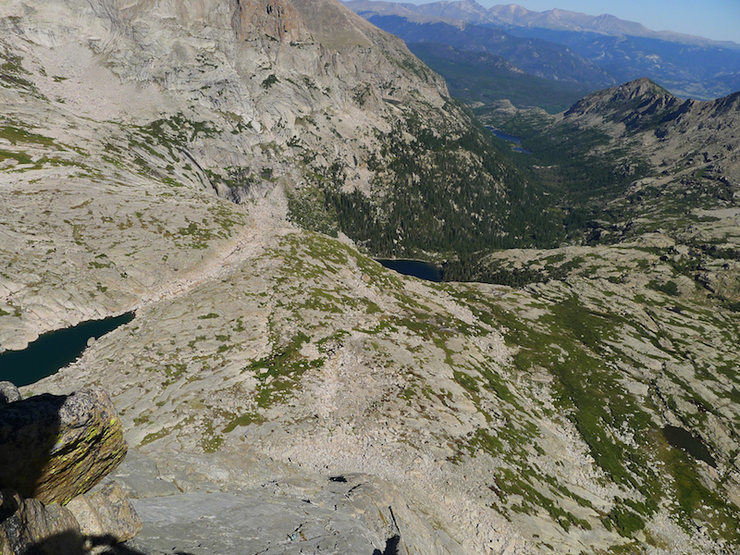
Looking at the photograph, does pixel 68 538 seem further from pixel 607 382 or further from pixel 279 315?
pixel 607 382

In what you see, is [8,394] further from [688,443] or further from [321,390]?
[688,443]

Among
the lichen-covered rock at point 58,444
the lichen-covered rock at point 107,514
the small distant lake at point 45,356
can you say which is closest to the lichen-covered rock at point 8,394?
the lichen-covered rock at point 58,444

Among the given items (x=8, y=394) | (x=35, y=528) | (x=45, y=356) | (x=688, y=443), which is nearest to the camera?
(x=35, y=528)

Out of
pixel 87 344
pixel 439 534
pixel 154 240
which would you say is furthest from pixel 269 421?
pixel 154 240

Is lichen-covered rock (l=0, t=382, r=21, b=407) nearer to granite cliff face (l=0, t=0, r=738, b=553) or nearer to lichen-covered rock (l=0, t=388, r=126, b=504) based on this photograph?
lichen-covered rock (l=0, t=388, r=126, b=504)

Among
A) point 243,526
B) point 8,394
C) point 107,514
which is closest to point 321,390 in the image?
point 243,526

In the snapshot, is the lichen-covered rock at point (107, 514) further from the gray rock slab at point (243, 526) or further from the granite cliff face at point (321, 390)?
the granite cliff face at point (321, 390)

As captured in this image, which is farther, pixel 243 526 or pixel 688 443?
pixel 688 443
